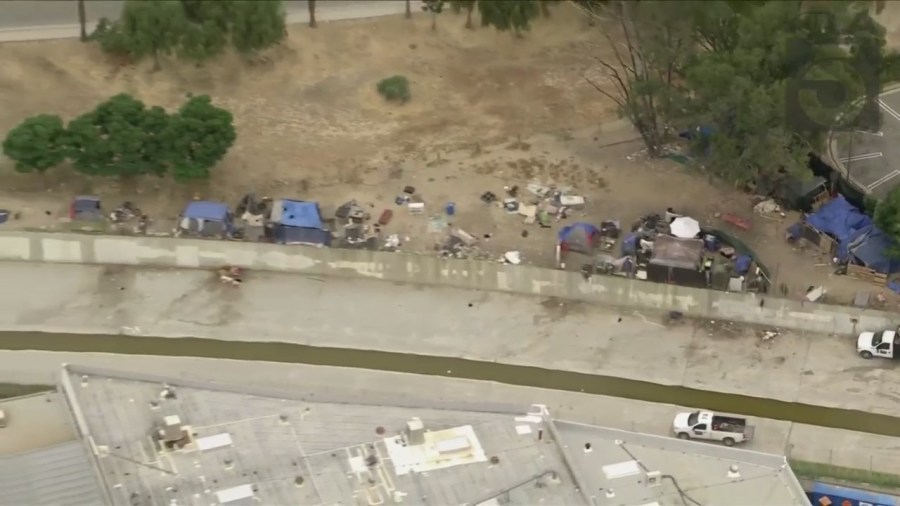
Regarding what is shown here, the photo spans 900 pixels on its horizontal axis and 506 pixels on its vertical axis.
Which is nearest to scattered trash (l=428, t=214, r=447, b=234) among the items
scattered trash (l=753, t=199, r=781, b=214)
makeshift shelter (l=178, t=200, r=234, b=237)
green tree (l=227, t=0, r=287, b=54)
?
makeshift shelter (l=178, t=200, r=234, b=237)

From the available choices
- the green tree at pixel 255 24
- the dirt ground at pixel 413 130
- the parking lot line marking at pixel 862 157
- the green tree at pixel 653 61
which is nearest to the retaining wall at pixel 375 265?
the dirt ground at pixel 413 130

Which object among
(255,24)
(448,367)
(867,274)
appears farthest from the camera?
(255,24)

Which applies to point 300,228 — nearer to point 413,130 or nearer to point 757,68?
point 413,130

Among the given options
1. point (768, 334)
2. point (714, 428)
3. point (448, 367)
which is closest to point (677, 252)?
point (768, 334)

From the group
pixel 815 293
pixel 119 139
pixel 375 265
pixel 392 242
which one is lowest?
pixel 815 293

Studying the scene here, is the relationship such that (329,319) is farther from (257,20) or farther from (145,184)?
(257,20)

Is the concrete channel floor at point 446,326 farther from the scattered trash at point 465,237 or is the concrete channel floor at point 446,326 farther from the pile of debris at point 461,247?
the scattered trash at point 465,237

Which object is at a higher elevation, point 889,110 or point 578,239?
point 889,110

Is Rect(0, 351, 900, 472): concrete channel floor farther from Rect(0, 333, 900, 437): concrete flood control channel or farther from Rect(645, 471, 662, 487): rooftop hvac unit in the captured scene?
Rect(645, 471, 662, 487): rooftop hvac unit
